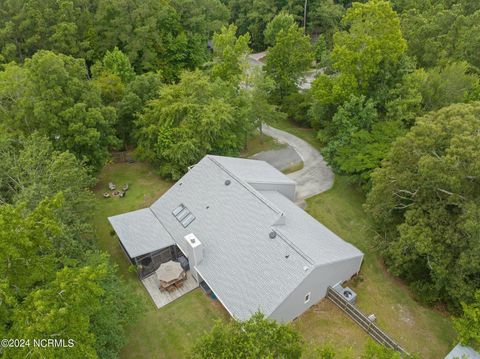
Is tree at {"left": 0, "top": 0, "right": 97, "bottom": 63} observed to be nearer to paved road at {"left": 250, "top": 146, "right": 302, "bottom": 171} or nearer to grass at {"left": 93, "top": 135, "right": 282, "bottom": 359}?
grass at {"left": 93, "top": 135, "right": 282, "bottom": 359}

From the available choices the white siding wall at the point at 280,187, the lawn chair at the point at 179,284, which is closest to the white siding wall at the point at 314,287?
the lawn chair at the point at 179,284

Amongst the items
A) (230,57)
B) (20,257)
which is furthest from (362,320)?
(230,57)

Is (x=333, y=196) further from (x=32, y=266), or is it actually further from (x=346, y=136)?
(x=32, y=266)

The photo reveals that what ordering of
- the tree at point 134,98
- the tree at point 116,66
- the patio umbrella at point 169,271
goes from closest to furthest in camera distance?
the patio umbrella at point 169,271, the tree at point 134,98, the tree at point 116,66

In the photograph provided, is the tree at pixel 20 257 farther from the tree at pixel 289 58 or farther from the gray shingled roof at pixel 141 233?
the tree at pixel 289 58

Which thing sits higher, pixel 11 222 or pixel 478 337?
pixel 11 222

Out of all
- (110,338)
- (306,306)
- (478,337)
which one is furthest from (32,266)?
(478,337)

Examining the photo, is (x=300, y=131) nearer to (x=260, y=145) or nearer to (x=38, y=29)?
(x=260, y=145)
